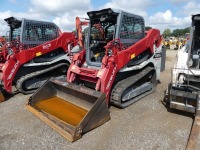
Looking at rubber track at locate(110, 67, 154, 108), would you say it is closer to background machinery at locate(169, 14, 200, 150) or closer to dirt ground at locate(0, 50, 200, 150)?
dirt ground at locate(0, 50, 200, 150)

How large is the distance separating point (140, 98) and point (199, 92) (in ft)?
5.96

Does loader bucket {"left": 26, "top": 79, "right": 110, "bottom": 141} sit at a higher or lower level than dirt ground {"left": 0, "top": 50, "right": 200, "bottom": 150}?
higher

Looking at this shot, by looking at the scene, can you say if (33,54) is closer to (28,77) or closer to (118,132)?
(28,77)

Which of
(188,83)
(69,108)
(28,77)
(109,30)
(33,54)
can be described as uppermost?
(109,30)

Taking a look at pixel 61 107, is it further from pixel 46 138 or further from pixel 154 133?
pixel 154 133

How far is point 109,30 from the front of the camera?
592 cm

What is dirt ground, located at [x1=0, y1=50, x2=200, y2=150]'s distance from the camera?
3.65 metres

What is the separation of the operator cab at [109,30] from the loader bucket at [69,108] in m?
1.00

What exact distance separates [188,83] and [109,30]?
257cm

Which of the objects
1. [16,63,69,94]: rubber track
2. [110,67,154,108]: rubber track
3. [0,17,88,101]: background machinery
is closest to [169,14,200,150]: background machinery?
[110,67,154,108]: rubber track

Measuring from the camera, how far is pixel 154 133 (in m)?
4.00

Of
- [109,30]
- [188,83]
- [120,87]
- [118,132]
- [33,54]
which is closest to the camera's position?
[118,132]

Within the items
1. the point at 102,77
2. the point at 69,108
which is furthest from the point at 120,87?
the point at 69,108

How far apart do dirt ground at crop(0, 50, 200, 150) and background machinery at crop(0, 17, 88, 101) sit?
1516 millimetres
